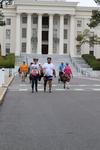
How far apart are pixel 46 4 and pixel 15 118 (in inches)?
3793

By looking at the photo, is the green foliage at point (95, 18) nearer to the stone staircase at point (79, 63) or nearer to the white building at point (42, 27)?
the stone staircase at point (79, 63)

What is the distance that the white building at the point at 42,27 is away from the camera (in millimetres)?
108438

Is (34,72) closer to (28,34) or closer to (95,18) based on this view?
(95,18)

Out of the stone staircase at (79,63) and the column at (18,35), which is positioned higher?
the column at (18,35)

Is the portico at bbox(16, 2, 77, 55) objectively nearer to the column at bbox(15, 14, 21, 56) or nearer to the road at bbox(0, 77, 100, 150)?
the column at bbox(15, 14, 21, 56)

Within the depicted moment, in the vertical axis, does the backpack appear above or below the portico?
below

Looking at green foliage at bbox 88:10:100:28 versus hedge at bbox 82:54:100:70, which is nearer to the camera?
green foliage at bbox 88:10:100:28

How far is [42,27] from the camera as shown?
111 meters

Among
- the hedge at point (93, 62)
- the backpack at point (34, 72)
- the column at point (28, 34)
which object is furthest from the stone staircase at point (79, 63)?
the backpack at point (34, 72)

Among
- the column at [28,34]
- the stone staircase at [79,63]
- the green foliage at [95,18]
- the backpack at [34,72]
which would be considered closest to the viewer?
the backpack at [34,72]

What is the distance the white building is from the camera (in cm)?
10844

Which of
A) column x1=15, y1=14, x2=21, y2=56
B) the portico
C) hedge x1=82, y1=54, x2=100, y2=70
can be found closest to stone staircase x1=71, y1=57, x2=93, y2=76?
hedge x1=82, y1=54, x2=100, y2=70

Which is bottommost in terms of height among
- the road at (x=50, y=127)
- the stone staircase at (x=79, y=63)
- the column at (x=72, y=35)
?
the stone staircase at (x=79, y=63)

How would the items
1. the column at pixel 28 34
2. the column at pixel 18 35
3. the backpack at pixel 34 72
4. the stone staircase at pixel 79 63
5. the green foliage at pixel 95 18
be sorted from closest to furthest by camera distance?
the backpack at pixel 34 72, the green foliage at pixel 95 18, the stone staircase at pixel 79 63, the column at pixel 28 34, the column at pixel 18 35
